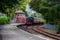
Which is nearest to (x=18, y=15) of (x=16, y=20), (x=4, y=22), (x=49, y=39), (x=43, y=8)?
(x=16, y=20)

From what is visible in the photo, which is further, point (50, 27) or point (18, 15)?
point (18, 15)

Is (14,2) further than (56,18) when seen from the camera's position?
Yes

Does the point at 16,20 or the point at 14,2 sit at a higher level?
the point at 14,2

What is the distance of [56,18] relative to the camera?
80.1 feet

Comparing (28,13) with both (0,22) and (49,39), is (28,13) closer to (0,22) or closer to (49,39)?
(0,22)

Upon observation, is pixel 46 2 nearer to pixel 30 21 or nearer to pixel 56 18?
pixel 56 18

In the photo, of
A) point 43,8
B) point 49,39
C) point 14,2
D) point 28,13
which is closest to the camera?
point 49,39

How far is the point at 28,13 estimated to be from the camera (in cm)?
6756

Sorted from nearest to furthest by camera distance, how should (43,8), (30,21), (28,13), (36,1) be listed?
(43,8) → (36,1) → (30,21) → (28,13)

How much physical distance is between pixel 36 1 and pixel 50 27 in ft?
38.7

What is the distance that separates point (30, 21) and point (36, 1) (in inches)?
178

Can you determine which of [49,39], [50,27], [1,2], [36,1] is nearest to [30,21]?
[36,1]

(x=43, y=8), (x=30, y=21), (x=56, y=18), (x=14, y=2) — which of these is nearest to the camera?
(x=56, y=18)

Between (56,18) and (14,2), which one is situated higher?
(14,2)
